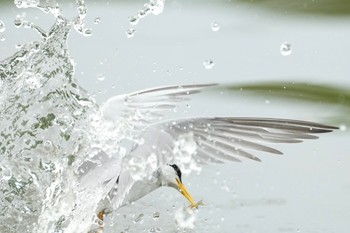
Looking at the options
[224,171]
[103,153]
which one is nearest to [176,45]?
[224,171]

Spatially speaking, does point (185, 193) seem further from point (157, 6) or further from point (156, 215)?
point (157, 6)

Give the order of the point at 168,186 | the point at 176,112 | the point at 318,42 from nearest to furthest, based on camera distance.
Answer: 1. the point at 168,186
2. the point at 176,112
3. the point at 318,42

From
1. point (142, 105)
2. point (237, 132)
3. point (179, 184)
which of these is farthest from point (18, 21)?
point (237, 132)

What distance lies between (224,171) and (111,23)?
206cm

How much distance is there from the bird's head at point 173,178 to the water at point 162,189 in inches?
Answer: 2.4

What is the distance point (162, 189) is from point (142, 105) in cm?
54

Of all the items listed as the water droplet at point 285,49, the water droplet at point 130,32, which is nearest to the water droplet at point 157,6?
the water droplet at point 285,49

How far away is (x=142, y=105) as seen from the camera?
19.5 feet

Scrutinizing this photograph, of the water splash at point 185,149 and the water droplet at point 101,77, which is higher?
the water droplet at point 101,77

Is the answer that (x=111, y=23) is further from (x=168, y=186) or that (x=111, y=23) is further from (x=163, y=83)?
(x=168, y=186)

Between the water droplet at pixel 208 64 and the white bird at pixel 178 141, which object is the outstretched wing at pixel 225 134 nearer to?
the white bird at pixel 178 141

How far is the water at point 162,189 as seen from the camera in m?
5.62

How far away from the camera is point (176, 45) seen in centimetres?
774

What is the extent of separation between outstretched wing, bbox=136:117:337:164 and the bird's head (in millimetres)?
372
